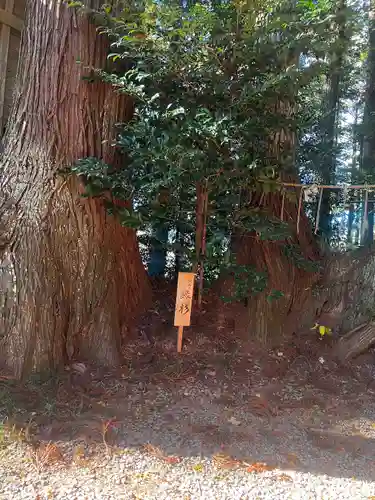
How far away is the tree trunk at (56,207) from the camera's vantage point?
349 cm

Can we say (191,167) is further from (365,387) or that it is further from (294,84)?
(365,387)

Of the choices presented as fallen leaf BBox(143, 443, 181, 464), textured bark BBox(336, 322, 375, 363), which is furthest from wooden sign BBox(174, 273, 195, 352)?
textured bark BBox(336, 322, 375, 363)

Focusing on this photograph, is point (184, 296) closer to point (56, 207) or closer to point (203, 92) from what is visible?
point (56, 207)

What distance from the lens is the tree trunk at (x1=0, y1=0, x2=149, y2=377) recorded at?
3.49 m

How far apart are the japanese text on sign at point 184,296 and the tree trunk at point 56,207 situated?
668 mm

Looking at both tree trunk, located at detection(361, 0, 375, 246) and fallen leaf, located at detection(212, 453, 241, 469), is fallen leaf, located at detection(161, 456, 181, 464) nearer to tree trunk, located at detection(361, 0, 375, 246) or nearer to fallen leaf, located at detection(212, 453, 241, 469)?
fallen leaf, located at detection(212, 453, 241, 469)

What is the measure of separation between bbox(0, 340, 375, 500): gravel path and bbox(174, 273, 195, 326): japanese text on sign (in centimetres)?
56

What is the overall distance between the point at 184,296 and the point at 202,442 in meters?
1.17

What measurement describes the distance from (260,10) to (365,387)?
3.48m

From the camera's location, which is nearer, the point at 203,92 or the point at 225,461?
the point at 225,461

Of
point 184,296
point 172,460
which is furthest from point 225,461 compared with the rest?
point 184,296

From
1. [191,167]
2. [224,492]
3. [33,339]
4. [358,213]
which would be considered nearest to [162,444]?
[224,492]

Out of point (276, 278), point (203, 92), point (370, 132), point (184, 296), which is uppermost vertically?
point (370, 132)

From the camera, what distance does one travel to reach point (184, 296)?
11.8 feet
